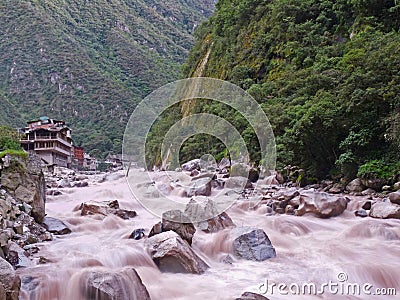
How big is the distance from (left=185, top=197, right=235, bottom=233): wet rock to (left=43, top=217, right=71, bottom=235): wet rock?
2.68 metres

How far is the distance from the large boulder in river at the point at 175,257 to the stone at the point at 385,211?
195 inches

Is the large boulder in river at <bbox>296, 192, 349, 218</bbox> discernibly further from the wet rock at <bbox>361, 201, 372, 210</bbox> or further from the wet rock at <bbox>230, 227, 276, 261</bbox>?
the wet rock at <bbox>230, 227, 276, 261</bbox>

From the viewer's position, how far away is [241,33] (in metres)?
32.1

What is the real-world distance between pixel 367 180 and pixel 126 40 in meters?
92.6

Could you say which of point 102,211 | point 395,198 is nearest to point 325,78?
point 395,198

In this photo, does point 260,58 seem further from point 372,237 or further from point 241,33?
point 372,237

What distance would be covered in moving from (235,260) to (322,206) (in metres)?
4.21

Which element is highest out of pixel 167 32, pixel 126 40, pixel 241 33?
pixel 167 32

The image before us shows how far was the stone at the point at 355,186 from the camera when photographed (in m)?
11.7

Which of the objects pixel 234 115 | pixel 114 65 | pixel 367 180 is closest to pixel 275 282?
pixel 367 180

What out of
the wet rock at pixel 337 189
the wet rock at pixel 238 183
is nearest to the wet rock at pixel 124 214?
the wet rock at pixel 238 183

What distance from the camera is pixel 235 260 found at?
6379 millimetres

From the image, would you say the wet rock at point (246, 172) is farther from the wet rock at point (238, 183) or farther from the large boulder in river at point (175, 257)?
the large boulder in river at point (175, 257)

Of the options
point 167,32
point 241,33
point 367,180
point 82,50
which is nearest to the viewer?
point 367,180
